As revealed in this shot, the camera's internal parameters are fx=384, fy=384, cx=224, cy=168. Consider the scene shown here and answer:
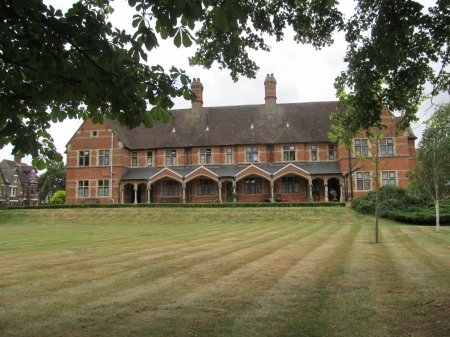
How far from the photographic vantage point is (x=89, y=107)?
5039 millimetres

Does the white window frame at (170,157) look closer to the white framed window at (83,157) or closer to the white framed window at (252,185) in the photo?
the white framed window at (252,185)

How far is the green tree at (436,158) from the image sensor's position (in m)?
19.5

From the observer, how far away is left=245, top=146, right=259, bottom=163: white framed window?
39.4 meters

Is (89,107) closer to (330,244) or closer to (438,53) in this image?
(438,53)

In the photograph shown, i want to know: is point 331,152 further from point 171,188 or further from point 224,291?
point 224,291

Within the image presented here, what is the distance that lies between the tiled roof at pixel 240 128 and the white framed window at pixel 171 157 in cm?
70

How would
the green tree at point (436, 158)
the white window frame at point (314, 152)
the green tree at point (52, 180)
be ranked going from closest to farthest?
1. the green tree at point (436, 158)
2. the white window frame at point (314, 152)
3. the green tree at point (52, 180)

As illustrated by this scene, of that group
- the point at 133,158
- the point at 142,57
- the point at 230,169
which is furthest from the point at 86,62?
the point at 133,158

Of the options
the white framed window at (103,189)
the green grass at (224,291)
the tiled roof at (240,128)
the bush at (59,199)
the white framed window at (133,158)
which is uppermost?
the tiled roof at (240,128)

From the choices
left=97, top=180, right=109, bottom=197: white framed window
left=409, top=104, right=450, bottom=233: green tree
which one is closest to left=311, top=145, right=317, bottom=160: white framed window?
left=409, top=104, right=450, bottom=233: green tree

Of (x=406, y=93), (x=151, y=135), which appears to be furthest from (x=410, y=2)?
(x=151, y=135)

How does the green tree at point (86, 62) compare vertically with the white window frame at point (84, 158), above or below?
below

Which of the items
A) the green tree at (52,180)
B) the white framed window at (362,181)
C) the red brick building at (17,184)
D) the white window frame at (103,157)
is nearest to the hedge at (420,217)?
the white framed window at (362,181)

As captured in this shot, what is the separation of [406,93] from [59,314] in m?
7.60
